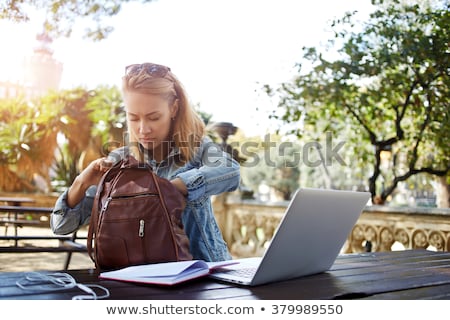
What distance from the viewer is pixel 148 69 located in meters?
1.66

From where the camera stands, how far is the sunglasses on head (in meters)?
1.66

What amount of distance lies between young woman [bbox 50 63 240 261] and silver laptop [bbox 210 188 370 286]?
0.34 meters

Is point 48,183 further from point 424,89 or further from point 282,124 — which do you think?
point 424,89

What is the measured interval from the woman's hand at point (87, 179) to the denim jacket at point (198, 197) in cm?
3

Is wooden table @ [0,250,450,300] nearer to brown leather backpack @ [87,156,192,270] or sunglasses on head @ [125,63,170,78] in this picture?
brown leather backpack @ [87,156,192,270]

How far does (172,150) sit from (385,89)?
11.1ft

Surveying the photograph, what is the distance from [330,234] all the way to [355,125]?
4.01 meters

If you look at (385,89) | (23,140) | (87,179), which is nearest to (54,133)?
(23,140)

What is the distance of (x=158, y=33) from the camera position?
5559mm

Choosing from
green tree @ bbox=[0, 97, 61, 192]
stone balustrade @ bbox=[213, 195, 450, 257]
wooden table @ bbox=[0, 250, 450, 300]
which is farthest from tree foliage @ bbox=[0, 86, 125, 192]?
wooden table @ bbox=[0, 250, 450, 300]

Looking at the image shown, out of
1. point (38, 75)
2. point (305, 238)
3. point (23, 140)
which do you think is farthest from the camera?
point (23, 140)

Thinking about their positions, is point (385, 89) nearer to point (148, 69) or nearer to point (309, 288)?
point (148, 69)
